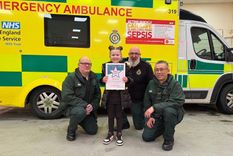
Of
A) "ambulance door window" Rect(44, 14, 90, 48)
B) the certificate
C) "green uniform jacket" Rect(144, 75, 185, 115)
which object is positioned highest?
"ambulance door window" Rect(44, 14, 90, 48)

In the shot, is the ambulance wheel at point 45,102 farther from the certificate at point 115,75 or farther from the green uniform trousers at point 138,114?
the certificate at point 115,75

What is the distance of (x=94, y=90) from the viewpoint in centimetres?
382

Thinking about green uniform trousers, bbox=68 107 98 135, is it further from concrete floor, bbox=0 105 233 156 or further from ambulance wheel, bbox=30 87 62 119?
ambulance wheel, bbox=30 87 62 119

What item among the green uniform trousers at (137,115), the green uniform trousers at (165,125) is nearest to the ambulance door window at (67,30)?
the green uniform trousers at (137,115)

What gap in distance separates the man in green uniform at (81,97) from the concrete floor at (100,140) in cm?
19

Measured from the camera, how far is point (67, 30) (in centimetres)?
464

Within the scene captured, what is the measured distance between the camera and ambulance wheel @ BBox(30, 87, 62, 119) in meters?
4.64

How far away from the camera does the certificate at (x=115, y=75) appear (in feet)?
11.4

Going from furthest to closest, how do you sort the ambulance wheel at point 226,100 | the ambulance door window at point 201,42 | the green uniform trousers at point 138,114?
A: the ambulance wheel at point 226,100 < the ambulance door window at point 201,42 < the green uniform trousers at point 138,114

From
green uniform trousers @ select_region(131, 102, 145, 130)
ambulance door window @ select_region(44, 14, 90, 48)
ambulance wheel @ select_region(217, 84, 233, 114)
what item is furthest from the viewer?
ambulance wheel @ select_region(217, 84, 233, 114)

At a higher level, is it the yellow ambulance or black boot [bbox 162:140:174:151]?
the yellow ambulance

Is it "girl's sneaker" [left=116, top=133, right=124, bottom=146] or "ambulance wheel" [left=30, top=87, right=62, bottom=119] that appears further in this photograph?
"ambulance wheel" [left=30, top=87, right=62, bottom=119]

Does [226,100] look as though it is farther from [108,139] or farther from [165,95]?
[108,139]

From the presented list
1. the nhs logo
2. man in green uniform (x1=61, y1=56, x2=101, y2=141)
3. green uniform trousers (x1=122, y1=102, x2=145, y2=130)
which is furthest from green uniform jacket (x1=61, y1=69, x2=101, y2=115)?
the nhs logo
